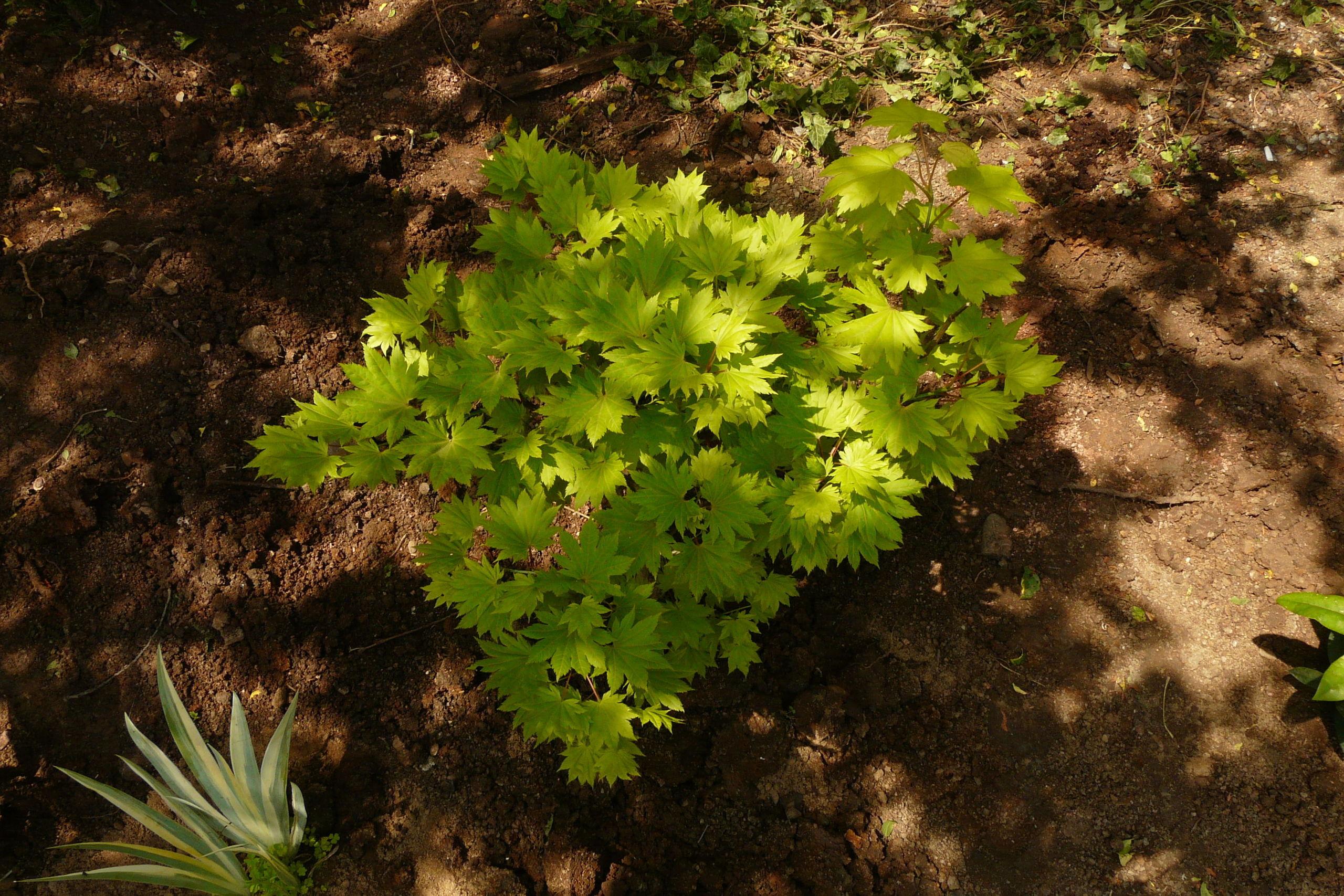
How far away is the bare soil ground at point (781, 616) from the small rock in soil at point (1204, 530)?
0.02 meters

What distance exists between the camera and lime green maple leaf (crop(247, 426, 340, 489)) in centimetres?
206

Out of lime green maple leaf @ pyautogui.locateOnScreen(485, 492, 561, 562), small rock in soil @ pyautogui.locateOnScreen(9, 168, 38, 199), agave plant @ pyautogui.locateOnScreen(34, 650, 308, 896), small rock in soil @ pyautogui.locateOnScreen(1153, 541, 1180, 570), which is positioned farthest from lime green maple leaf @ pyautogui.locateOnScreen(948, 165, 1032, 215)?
small rock in soil @ pyautogui.locateOnScreen(9, 168, 38, 199)

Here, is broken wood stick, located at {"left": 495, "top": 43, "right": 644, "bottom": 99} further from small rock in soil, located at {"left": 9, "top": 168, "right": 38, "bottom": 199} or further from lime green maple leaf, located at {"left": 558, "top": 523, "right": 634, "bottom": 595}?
lime green maple leaf, located at {"left": 558, "top": 523, "right": 634, "bottom": 595}

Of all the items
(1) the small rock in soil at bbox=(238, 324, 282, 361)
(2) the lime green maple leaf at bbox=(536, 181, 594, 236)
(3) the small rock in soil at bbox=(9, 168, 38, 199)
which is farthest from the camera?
(3) the small rock in soil at bbox=(9, 168, 38, 199)

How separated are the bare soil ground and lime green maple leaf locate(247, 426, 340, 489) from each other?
1244 mm

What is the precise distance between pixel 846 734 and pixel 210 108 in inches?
178

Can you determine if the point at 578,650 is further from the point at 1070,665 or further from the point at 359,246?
the point at 359,246

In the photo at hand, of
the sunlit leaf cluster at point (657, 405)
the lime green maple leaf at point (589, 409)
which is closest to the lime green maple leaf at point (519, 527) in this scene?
the sunlit leaf cluster at point (657, 405)

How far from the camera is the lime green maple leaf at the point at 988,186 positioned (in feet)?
6.21

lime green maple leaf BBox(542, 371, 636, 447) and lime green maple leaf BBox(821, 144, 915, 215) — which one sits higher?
lime green maple leaf BBox(821, 144, 915, 215)

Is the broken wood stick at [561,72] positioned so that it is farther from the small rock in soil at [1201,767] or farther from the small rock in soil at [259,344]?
the small rock in soil at [1201,767]

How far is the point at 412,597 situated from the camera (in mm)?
3197

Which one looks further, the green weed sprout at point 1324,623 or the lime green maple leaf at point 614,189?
the green weed sprout at point 1324,623

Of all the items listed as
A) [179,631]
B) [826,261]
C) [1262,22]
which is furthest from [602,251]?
[1262,22]
